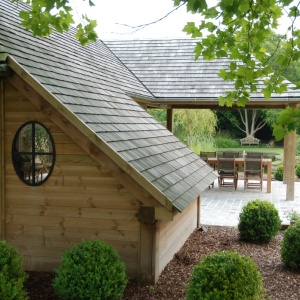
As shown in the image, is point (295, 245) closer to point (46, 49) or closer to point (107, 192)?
point (107, 192)

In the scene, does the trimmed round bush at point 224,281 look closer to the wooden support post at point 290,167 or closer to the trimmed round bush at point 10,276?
the trimmed round bush at point 10,276

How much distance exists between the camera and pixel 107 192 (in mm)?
6289

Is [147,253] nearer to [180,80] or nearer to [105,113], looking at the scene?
[105,113]

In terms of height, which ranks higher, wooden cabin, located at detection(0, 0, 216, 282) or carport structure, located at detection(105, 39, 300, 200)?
carport structure, located at detection(105, 39, 300, 200)

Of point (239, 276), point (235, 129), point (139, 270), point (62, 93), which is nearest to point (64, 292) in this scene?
point (139, 270)

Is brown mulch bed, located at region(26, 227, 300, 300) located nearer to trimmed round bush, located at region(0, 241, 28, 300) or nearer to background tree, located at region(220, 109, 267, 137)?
trimmed round bush, located at region(0, 241, 28, 300)

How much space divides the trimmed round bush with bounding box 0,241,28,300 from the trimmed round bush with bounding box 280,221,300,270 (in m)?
3.75

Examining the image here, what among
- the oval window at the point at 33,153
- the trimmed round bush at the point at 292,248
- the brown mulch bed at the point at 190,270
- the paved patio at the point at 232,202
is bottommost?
the brown mulch bed at the point at 190,270

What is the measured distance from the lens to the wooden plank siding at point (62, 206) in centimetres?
627

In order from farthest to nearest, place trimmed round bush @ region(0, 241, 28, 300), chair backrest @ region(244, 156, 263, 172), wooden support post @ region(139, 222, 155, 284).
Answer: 1. chair backrest @ region(244, 156, 263, 172)
2. wooden support post @ region(139, 222, 155, 284)
3. trimmed round bush @ region(0, 241, 28, 300)

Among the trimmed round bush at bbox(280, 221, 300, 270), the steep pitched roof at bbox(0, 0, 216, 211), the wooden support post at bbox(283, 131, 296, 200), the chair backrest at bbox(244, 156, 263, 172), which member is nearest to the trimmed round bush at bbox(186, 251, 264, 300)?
the steep pitched roof at bbox(0, 0, 216, 211)

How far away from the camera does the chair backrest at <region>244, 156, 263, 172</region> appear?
14969mm

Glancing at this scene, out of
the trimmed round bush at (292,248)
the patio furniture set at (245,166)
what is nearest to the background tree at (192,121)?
the patio furniture set at (245,166)

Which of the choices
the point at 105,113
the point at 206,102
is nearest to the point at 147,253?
the point at 105,113
